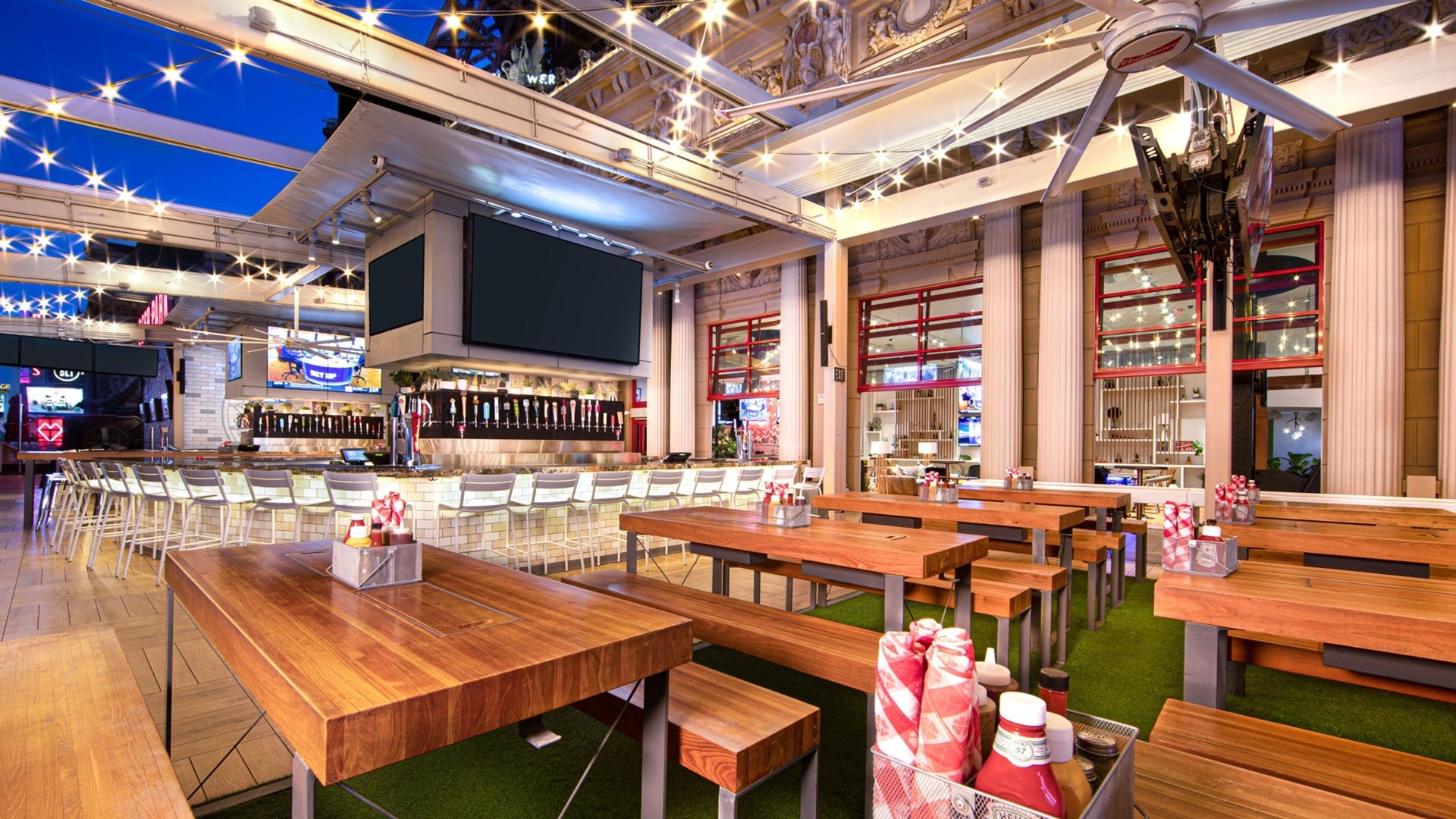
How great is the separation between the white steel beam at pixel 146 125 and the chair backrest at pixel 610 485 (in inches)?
215

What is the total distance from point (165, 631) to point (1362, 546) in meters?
6.77

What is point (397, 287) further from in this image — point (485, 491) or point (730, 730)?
point (730, 730)

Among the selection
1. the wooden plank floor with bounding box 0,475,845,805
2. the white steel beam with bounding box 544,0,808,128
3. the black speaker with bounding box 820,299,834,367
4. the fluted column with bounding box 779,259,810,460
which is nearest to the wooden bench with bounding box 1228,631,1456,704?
the wooden plank floor with bounding box 0,475,845,805

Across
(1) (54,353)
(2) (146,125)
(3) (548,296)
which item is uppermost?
(2) (146,125)

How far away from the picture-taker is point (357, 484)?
504 cm

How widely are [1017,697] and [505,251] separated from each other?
25.7 feet

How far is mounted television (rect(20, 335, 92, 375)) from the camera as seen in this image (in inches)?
514

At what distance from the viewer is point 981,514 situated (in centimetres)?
400

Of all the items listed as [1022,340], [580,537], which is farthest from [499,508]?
[1022,340]

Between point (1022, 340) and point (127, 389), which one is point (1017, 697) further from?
point (127, 389)

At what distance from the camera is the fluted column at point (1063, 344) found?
809 cm

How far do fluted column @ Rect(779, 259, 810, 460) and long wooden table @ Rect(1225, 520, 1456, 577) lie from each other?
7326 millimetres

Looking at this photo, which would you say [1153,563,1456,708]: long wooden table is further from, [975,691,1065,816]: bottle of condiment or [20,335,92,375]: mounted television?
[20,335,92,375]: mounted television

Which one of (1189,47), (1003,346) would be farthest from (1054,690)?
(1003,346)
